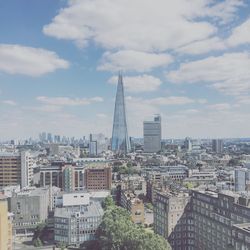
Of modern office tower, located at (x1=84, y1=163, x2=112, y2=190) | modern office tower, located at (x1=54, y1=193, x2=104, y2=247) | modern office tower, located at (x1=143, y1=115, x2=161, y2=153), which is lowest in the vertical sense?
modern office tower, located at (x1=54, y1=193, x2=104, y2=247)

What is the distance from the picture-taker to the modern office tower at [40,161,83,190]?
72125mm

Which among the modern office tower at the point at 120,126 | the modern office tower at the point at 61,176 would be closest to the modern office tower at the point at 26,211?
the modern office tower at the point at 61,176

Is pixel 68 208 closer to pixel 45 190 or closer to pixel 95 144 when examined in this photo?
pixel 45 190

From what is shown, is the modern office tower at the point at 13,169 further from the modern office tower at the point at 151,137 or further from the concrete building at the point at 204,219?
the modern office tower at the point at 151,137

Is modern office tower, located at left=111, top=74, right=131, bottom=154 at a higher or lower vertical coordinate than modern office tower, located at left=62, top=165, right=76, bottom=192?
higher

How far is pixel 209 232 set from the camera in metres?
34.4

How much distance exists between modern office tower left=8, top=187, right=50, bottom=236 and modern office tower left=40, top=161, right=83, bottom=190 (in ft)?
70.1

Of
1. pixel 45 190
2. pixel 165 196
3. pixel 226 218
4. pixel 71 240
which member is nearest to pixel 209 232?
pixel 226 218

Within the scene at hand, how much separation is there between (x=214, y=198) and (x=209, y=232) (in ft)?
10.1

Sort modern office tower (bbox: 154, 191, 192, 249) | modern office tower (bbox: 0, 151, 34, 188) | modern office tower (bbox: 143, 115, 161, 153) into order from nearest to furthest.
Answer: modern office tower (bbox: 154, 191, 192, 249) < modern office tower (bbox: 0, 151, 34, 188) < modern office tower (bbox: 143, 115, 161, 153)

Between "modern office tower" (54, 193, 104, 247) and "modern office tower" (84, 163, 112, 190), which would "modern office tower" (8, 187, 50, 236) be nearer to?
"modern office tower" (54, 193, 104, 247)

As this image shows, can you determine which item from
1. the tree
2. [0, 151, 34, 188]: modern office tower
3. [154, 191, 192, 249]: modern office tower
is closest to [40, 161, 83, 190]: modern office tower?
[0, 151, 34, 188]: modern office tower

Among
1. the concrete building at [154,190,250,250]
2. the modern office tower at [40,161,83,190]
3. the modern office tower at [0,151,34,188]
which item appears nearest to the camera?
the concrete building at [154,190,250,250]

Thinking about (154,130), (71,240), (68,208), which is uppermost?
(154,130)
